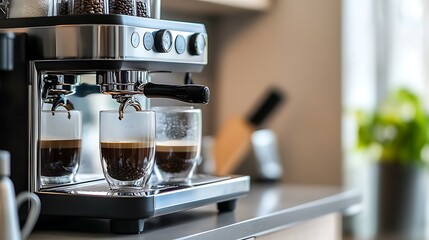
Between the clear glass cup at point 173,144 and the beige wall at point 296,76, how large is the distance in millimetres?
900

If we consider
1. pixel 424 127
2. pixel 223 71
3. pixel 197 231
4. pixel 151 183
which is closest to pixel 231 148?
pixel 223 71

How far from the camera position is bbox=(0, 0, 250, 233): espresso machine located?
126 cm

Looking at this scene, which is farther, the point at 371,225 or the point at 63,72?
the point at 371,225

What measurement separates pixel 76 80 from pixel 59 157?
0.43 feet

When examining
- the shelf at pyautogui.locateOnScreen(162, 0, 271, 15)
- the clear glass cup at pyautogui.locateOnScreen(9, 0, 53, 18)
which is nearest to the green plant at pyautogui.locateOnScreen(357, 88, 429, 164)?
the shelf at pyautogui.locateOnScreen(162, 0, 271, 15)

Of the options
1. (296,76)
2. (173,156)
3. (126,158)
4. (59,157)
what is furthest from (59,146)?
(296,76)

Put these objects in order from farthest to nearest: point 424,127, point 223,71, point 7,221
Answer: point 223,71 < point 424,127 < point 7,221

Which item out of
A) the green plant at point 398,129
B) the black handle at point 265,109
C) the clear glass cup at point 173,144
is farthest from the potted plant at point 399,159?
the clear glass cup at point 173,144

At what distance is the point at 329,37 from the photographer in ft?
7.77

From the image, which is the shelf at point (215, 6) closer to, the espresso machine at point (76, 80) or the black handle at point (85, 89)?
the black handle at point (85, 89)

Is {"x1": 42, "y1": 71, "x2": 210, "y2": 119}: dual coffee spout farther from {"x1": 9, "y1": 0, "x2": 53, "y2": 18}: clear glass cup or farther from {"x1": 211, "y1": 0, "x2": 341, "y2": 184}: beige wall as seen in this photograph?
{"x1": 211, "y1": 0, "x2": 341, "y2": 184}: beige wall

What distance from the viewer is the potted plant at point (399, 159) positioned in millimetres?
2332

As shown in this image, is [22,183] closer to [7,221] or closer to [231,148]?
[7,221]

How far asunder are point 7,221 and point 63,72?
375mm
